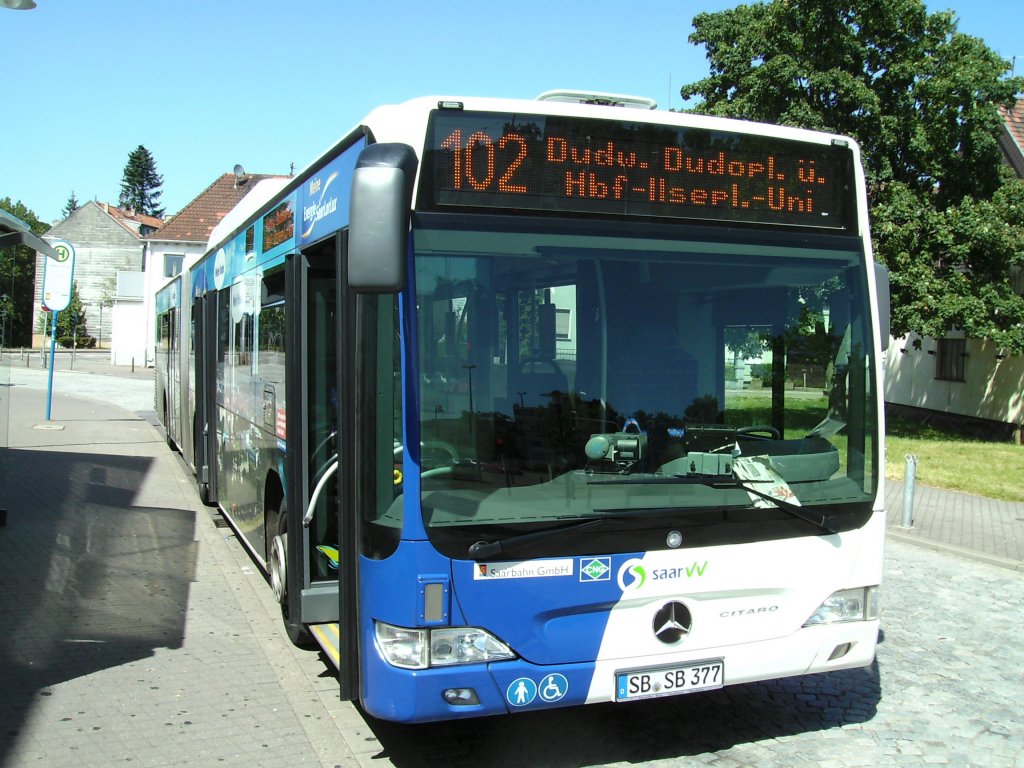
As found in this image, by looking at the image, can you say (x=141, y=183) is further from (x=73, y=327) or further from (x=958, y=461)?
(x=958, y=461)

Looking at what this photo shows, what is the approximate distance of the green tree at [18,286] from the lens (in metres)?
11.2

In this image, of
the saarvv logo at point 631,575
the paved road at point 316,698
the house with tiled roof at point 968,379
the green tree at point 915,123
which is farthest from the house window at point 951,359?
the saarvv logo at point 631,575

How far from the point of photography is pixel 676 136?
4.37 meters

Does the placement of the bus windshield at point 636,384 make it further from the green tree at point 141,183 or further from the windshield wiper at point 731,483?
the green tree at point 141,183

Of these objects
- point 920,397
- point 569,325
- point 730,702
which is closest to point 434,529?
point 569,325

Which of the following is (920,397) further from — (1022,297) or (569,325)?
(569,325)

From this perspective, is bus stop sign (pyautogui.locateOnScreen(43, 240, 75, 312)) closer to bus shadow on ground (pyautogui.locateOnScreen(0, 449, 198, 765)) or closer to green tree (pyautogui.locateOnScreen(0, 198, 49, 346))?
green tree (pyautogui.locateOnScreen(0, 198, 49, 346))

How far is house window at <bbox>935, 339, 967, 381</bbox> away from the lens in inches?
988

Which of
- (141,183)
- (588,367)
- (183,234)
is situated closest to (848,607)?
(588,367)

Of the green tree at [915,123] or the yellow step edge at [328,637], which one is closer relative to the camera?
the yellow step edge at [328,637]

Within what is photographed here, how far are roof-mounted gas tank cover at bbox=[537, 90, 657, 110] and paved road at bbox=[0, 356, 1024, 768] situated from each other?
3078mm

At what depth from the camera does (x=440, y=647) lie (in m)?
3.88

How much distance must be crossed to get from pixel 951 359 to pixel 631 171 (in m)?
24.1

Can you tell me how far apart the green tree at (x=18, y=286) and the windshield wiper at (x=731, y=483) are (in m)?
8.09
